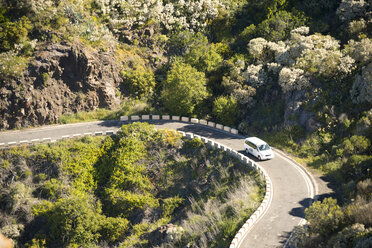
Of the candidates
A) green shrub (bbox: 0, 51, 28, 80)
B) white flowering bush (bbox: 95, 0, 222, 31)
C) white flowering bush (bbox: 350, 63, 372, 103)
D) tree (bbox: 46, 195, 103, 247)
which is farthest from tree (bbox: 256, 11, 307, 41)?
tree (bbox: 46, 195, 103, 247)

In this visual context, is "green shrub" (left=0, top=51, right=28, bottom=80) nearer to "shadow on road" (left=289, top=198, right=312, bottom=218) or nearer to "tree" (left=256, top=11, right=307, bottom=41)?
"tree" (left=256, top=11, right=307, bottom=41)

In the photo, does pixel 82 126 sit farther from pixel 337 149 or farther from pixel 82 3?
pixel 337 149

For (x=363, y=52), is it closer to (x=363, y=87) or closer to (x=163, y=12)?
(x=363, y=87)

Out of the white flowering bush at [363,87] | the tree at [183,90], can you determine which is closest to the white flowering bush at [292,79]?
the white flowering bush at [363,87]

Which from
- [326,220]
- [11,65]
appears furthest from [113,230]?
[11,65]

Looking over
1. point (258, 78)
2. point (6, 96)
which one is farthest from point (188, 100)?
point (6, 96)

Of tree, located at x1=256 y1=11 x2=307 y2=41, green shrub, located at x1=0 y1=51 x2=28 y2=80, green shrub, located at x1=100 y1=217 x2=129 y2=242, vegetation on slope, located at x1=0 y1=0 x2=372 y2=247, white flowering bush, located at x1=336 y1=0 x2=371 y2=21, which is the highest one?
white flowering bush, located at x1=336 y1=0 x2=371 y2=21

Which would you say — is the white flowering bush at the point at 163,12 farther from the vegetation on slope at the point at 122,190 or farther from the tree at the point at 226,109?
the vegetation on slope at the point at 122,190
